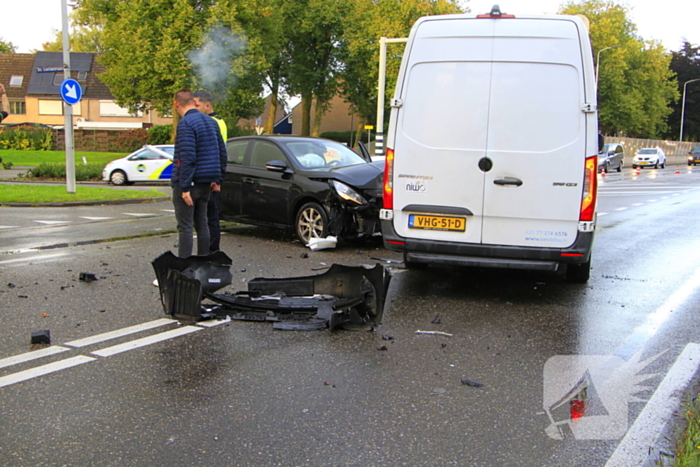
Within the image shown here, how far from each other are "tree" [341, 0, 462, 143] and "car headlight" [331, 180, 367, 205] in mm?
36359

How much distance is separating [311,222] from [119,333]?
15.4 feet

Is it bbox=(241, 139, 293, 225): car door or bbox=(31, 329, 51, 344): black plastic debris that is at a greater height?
bbox=(241, 139, 293, 225): car door

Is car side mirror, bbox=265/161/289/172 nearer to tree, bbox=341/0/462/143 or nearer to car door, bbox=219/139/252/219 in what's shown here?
car door, bbox=219/139/252/219

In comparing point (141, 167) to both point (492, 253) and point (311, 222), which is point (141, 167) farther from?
point (492, 253)

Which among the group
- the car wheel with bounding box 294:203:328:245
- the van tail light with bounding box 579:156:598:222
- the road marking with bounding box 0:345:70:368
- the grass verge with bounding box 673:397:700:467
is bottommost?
the road marking with bounding box 0:345:70:368

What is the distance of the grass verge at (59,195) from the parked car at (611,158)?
29628mm

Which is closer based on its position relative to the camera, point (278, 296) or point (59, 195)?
point (278, 296)

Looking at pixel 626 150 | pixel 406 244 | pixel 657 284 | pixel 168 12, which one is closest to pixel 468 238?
pixel 406 244

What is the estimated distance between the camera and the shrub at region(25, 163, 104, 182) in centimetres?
2466

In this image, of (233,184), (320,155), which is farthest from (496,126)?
(233,184)

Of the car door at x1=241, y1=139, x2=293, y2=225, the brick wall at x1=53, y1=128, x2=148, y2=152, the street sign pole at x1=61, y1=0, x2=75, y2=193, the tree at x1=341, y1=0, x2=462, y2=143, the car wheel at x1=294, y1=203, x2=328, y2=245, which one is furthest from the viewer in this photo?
the tree at x1=341, y1=0, x2=462, y2=143

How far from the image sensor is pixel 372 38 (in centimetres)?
4975

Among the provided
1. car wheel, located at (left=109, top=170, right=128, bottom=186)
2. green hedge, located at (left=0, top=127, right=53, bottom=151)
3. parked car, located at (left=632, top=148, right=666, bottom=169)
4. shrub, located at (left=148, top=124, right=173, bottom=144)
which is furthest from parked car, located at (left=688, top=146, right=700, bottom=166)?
car wheel, located at (left=109, top=170, right=128, bottom=186)

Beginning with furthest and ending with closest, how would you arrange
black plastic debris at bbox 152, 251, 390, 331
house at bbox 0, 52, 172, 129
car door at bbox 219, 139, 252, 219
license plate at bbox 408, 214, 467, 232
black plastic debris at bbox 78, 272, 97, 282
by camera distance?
house at bbox 0, 52, 172, 129, car door at bbox 219, 139, 252, 219, black plastic debris at bbox 78, 272, 97, 282, license plate at bbox 408, 214, 467, 232, black plastic debris at bbox 152, 251, 390, 331
